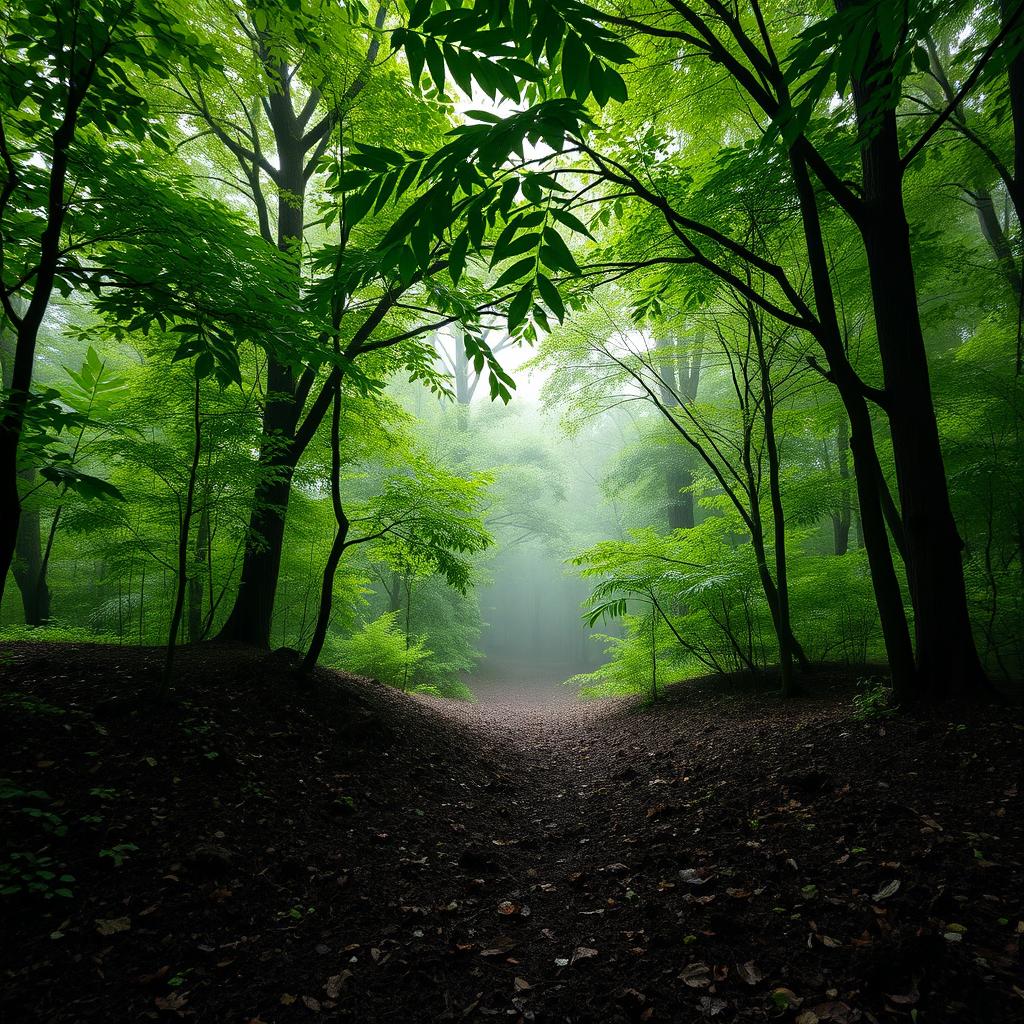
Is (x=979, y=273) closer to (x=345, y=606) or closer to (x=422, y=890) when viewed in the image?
(x=422, y=890)

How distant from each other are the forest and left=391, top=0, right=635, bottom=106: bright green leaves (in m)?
0.01

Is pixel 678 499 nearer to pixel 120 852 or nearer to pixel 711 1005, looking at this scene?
pixel 711 1005

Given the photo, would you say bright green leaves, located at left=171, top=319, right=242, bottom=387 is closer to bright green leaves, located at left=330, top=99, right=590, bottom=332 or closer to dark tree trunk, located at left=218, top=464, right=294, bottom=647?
bright green leaves, located at left=330, top=99, right=590, bottom=332

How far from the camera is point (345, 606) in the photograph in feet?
24.9

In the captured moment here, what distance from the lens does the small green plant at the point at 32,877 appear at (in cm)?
184

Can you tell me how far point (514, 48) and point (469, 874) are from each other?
360 cm

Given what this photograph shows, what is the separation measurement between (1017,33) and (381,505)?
4731 millimetres

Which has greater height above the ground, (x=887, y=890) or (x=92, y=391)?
(x=92, y=391)

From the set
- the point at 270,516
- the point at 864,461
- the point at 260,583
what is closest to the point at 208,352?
the point at 270,516

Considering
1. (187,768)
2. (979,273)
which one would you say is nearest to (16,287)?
(187,768)

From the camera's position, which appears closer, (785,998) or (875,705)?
(785,998)

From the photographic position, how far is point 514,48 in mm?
1317

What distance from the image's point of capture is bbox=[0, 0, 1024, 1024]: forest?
1640 mm

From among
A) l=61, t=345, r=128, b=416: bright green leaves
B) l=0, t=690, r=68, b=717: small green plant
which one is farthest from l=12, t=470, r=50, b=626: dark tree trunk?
l=0, t=690, r=68, b=717: small green plant
